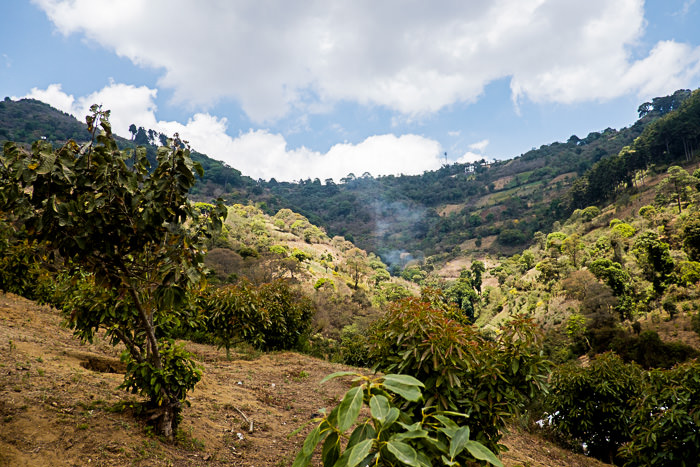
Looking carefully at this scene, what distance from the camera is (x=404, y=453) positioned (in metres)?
0.79

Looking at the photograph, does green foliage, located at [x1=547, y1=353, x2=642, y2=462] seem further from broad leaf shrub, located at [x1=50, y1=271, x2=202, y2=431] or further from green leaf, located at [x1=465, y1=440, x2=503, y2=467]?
green leaf, located at [x1=465, y1=440, x2=503, y2=467]

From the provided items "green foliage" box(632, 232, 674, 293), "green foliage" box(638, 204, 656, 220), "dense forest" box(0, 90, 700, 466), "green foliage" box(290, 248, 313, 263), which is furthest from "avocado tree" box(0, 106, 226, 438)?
"green foliage" box(638, 204, 656, 220)

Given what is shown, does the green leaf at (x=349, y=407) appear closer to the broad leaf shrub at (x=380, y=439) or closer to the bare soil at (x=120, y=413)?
the broad leaf shrub at (x=380, y=439)

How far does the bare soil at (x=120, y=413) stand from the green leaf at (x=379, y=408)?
3.05m

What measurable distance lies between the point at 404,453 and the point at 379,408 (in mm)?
119

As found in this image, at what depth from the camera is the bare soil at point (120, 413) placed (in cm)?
291

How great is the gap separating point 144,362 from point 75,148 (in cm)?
192

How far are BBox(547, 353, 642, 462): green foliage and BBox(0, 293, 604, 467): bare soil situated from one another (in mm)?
534

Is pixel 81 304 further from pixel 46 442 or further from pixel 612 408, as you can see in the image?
pixel 612 408

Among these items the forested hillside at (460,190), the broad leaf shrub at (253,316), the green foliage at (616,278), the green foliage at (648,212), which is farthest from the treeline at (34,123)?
the green foliage at (648,212)

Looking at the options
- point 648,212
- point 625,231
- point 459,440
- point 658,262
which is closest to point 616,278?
point 658,262

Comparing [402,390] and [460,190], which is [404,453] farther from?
[460,190]

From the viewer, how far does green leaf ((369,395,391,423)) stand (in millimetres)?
854

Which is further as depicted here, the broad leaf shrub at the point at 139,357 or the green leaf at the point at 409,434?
the broad leaf shrub at the point at 139,357
